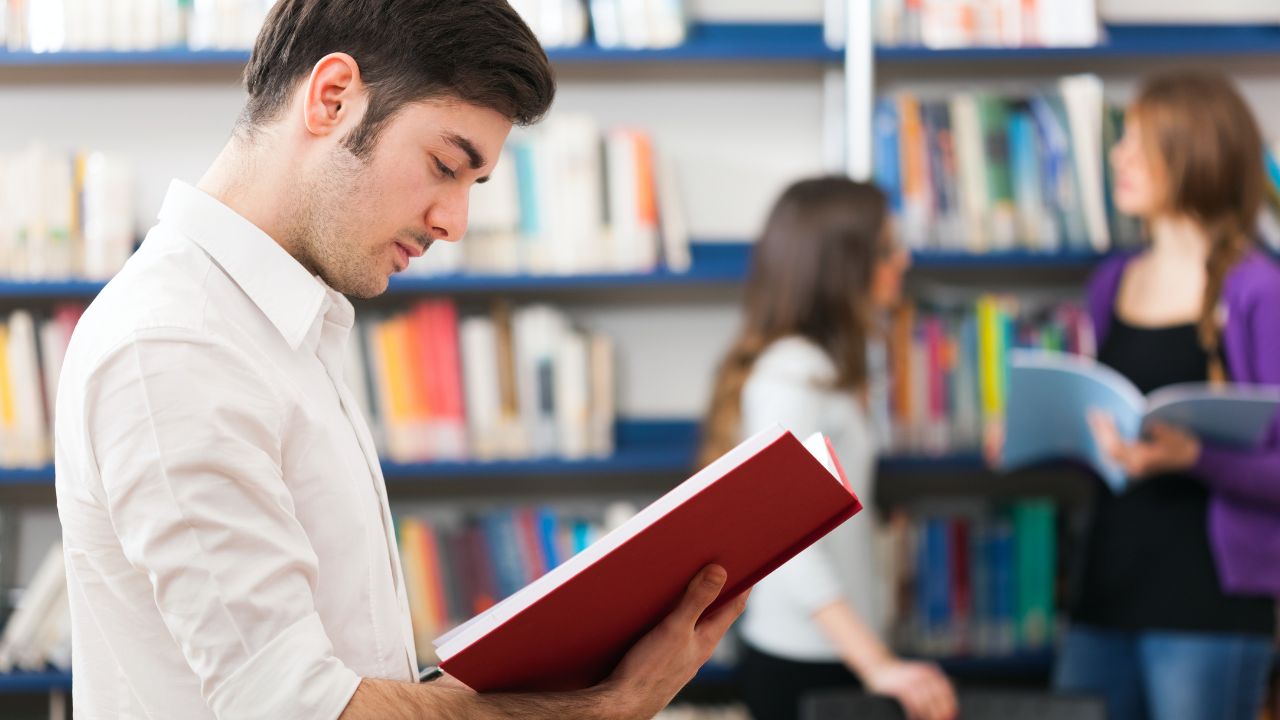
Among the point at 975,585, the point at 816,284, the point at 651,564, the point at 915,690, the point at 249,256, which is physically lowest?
the point at 975,585

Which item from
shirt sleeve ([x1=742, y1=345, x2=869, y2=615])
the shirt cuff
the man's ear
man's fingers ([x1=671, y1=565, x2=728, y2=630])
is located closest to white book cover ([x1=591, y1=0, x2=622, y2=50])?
shirt sleeve ([x1=742, y1=345, x2=869, y2=615])

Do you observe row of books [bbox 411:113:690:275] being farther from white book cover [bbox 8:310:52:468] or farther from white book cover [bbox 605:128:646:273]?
white book cover [bbox 8:310:52:468]

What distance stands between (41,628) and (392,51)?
6.38 ft

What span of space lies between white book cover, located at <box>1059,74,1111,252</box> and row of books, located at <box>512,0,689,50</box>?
2.77ft

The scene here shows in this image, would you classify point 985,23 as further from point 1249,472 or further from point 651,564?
point 651,564

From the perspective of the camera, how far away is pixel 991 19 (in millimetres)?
2436

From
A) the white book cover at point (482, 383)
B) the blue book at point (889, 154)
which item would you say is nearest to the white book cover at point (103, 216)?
the white book cover at point (482, 383)

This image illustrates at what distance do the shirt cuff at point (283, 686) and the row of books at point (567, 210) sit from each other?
1.67m

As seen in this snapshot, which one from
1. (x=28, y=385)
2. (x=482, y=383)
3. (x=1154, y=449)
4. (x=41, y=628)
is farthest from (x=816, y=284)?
(x=41, y=628)

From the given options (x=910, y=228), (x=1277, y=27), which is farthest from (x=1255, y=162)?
(x=1277, y=27)

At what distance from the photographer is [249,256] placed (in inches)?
34.5

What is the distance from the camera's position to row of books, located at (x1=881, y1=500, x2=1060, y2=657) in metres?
2.44

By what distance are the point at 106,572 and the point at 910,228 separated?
1.91m

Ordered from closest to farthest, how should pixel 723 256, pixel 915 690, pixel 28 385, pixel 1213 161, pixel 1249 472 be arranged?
pixel 915 690 < pixel 1249 472 < pixel 1213 161 < pixel 28 385 < pixel 723 256
